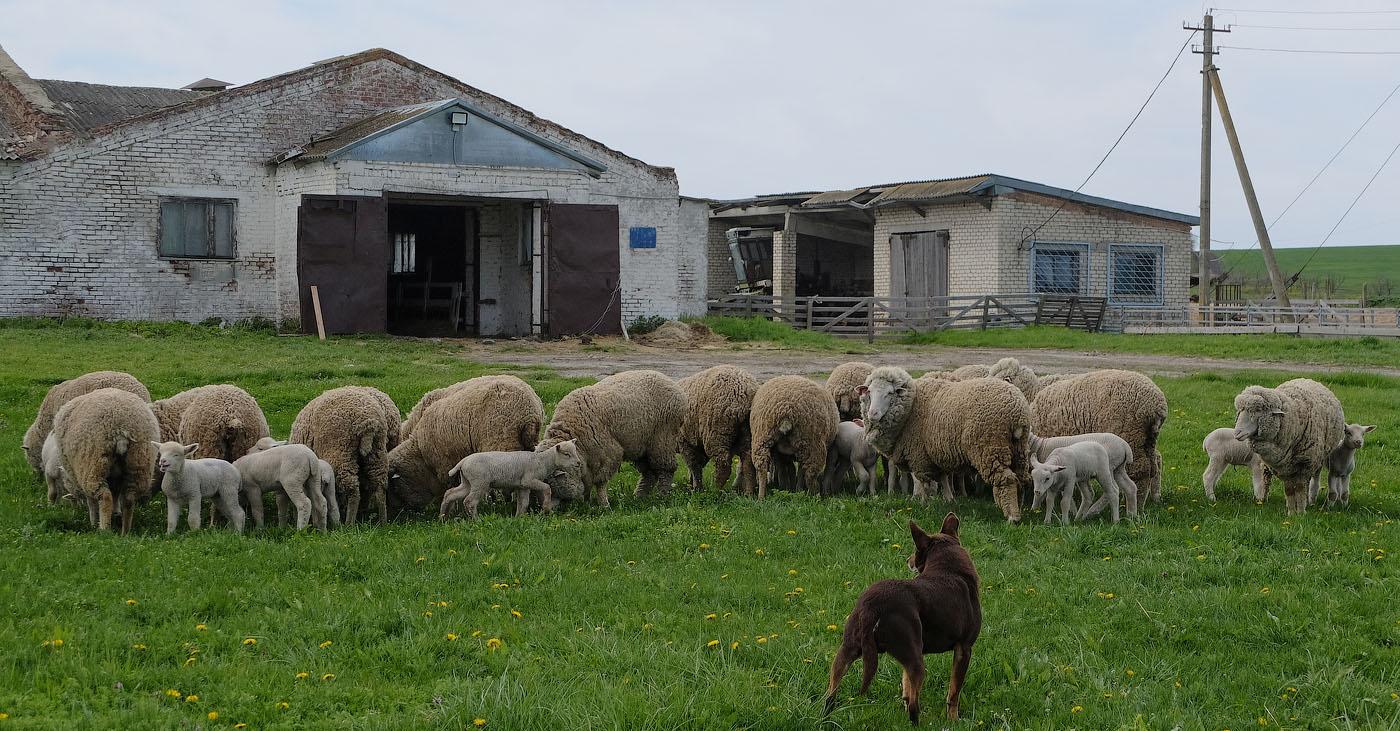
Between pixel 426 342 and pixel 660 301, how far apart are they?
6.63m

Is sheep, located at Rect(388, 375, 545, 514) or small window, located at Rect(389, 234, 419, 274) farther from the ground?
small window, located at Rect(389, 234, 419, 274)

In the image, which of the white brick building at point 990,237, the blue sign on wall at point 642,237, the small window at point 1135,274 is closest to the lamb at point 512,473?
the blue sign on wall at point 642,237

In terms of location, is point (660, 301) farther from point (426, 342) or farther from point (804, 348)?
point (426, 342)

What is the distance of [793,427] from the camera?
11391 mm

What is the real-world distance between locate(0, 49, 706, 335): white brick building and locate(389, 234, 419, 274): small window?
2221mm

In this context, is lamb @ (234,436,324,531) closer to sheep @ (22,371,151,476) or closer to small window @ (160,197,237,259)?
sheep @ (22,371,151,476)

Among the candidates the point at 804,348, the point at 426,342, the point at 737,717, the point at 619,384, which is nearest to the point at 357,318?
the point at 426,342

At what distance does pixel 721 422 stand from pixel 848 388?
5.19 ft

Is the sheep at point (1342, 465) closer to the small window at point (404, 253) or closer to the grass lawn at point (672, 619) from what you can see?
the grass lawn at point (672, 619)

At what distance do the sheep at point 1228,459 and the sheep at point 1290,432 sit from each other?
54 centimetres

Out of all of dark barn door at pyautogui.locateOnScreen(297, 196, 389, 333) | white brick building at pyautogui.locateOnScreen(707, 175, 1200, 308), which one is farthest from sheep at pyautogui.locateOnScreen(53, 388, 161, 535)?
white brick building at pyautogui.locateOnScreen(707, 175, 1200, 308)

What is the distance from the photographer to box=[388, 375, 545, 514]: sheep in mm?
10805

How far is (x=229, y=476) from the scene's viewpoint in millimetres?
9500

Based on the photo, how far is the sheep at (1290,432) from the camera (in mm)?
10242
